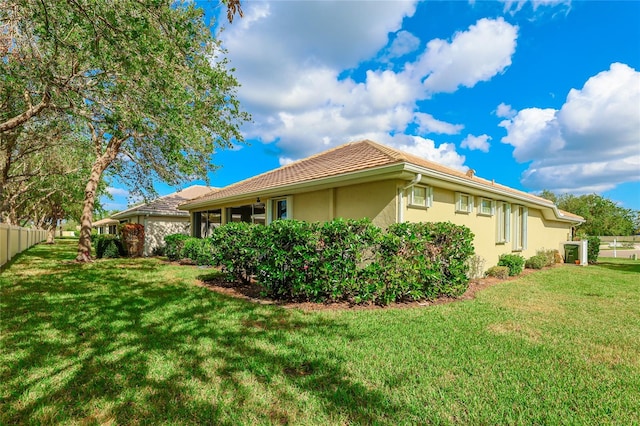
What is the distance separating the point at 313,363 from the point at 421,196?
19.7 ft

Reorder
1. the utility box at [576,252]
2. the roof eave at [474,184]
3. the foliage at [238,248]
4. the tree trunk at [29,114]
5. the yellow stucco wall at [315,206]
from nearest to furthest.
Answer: the tree trunk at [29,114], the roof eave at [474,184], the foliage at [238,248], the yellow stucco wall at [315,206], the utility box at [576,252]

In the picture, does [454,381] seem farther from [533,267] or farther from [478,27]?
[533,267]

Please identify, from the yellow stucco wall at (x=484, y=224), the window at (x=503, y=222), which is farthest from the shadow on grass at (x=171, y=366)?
the window at (x=503, y=222)

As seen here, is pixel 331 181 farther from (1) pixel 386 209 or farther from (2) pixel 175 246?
(2) pixel 175 246

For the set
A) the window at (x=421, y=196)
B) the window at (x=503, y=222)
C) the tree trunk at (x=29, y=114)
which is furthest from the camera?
the window at (x=503, y=222)

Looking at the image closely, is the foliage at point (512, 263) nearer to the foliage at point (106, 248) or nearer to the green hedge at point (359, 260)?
the green hedge at point (359, 260)

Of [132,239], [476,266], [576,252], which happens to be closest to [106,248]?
[132,239]

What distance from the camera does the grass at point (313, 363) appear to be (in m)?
2.62

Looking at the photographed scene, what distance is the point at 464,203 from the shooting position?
9922 millimetres

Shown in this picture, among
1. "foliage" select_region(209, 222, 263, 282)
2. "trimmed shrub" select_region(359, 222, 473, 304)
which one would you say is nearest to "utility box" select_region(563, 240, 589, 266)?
"trimmed shrub" select_region(359, 222, 473, 304)

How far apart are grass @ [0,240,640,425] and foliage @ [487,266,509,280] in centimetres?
392

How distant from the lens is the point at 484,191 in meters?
9.80

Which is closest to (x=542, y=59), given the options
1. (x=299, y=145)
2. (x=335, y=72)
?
(x=335, y=72)

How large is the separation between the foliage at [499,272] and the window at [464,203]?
95.3 inches
